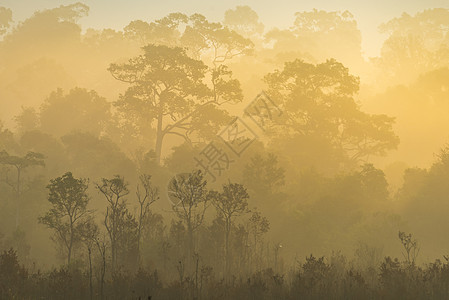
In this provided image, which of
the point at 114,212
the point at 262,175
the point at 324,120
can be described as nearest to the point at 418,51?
the point at 324,120

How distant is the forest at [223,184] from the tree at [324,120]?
134 millimetres

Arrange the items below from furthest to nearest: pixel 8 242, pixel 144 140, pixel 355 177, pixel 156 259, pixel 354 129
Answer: pixel 144 140 → pixel 354 129 → pixel 355 177 → pixel 8 242 → pixel 156 259

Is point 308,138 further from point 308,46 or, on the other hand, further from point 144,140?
point 308,46

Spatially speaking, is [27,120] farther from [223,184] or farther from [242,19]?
[242,19]

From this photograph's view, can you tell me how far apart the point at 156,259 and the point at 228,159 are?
14215 millimetres

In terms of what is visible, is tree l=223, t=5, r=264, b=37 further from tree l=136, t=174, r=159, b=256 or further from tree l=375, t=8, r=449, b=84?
tree l=136, t=174, r=159, b=256

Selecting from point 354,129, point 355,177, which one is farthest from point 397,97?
point 355,177

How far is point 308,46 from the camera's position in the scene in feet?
269

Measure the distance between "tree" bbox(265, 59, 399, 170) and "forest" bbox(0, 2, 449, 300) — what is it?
5.3 inches

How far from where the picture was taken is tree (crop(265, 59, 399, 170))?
37.9m

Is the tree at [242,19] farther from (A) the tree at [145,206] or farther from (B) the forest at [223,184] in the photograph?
(A) the tree at [145,206]

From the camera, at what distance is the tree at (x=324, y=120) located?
37.9m

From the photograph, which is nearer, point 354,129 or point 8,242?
point 8,242

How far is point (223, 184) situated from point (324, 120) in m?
12.9
